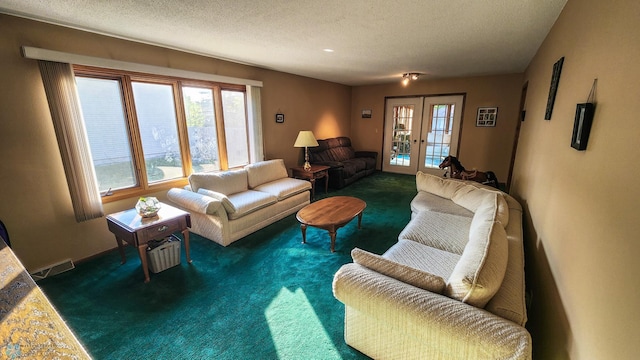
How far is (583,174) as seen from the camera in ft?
3.94

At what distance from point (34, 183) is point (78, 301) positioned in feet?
3.84

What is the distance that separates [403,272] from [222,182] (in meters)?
2.76

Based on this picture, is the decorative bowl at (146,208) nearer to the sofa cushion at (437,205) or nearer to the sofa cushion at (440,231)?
the sofa cushion at (440,231)

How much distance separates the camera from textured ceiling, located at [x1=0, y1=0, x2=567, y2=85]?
1917mm

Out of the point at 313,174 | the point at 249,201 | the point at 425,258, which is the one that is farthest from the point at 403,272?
the point at 313,174

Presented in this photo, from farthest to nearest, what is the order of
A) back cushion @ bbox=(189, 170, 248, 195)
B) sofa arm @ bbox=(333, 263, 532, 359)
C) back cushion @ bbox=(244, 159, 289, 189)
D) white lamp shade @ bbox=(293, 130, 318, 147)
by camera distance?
white lamp shade @ bbox=(293, 130, 318, 147)
back cushion @ bbox=(244, 159, 289, 189)
back cushion @ bbox=(189, 170, 248, 195)
sofa arm @ bbox=(333, 263, 532, 359)

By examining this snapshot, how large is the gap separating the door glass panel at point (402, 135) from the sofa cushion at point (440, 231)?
13.5 feet

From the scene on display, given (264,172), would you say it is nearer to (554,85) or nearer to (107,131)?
(107,131)

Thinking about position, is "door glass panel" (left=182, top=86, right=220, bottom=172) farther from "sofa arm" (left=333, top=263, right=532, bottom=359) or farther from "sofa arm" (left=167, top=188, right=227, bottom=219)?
"sofa arm" (left=333, top=263, right=532, bottom=359)

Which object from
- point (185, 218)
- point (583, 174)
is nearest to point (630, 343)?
point (583, 174)

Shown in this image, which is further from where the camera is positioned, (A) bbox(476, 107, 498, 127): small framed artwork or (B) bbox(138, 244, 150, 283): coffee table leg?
(A) bbox(476, 107, 498, 127): small framed artwork

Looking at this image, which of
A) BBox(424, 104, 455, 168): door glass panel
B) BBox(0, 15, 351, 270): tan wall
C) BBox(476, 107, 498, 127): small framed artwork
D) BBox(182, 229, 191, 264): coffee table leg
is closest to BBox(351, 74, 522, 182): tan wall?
BBox(476, 107, 498, 127): small framed artwork

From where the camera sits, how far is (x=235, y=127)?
164 inches

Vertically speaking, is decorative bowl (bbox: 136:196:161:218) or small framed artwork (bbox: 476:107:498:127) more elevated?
small framed artwork (bbox: 476:107:498:127)
